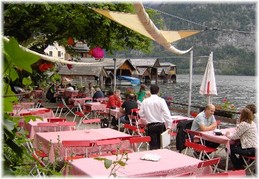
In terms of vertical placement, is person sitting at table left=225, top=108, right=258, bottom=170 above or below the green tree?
below

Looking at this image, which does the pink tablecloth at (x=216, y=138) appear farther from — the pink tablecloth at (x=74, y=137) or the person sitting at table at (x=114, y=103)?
the person sitting at table at (x=114, y=103)

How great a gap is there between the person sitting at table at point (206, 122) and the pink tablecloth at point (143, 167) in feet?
7.37

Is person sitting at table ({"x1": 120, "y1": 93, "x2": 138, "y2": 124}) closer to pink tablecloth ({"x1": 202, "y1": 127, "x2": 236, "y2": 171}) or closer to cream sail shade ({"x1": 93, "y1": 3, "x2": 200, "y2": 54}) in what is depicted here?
cream sail shade ({"x1": 93, "y1": 3, "x2": 200, "y2": 54})

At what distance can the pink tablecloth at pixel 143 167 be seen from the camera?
388cm

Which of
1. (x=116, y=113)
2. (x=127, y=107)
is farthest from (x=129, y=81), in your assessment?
(x=127, y=107)

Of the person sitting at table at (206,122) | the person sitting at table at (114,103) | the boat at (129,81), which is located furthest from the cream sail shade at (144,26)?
the boat at (129,81)

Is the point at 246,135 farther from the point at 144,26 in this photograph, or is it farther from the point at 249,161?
the point at 144,26

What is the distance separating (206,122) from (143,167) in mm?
2986

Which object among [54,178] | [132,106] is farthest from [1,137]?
[132,106]

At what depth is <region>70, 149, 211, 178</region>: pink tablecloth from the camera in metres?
3.88

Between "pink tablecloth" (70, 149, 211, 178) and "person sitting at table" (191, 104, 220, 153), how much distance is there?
2247 mm

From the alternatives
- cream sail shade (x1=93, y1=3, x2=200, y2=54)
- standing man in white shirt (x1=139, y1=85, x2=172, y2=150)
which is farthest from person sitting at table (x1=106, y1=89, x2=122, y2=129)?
standing man in white shirt (x1=139, y1=85, x2=172, y2=150)

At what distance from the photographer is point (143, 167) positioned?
4.09m

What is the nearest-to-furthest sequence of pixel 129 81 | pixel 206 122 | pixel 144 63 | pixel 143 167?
pixel 143 167 → pixel 206 122 → pixel 144 63 → pixel 129 81
